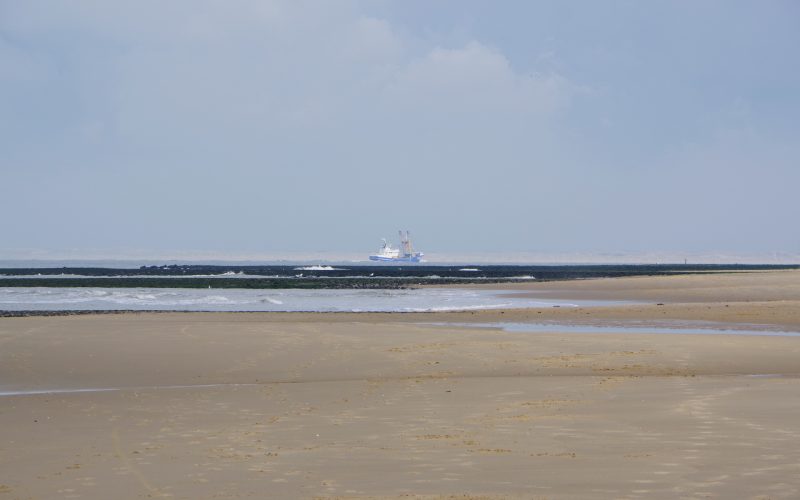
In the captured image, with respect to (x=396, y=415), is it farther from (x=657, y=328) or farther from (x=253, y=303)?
(x=253, y=303)

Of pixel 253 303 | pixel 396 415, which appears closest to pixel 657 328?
pixel 396 415

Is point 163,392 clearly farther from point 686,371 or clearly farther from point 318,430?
point 686,371

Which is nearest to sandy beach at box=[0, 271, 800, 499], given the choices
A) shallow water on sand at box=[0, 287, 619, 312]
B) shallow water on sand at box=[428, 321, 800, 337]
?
shallow water on sand at box=[428, 321, 800, 337]

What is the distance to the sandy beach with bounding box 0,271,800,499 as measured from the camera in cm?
876

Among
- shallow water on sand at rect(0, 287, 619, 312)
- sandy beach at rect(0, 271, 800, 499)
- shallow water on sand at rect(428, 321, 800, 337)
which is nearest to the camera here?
sandy beach at rect(0, 271, 800, 499)

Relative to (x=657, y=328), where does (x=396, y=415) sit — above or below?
below

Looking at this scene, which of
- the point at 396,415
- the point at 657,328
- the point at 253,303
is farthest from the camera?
the point at 253,303

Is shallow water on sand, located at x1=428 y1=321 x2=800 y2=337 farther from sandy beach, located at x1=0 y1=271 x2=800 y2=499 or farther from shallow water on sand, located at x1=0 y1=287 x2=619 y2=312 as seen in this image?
shallow water on sand, located at x1=0 y1=287 x2=619 y2=312

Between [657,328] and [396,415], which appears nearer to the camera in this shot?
[396,415]

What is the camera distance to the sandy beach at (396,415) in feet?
28.7

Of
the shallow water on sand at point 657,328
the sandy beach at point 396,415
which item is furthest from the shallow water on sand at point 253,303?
the sandy beach at point 396,415

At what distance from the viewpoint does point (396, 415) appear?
12.7m

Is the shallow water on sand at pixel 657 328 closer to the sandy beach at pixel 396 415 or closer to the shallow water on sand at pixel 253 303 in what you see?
the sandy beach at pixel 396 415

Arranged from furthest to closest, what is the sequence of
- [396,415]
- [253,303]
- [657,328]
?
[253,303] → [657,328] → [396,415]
